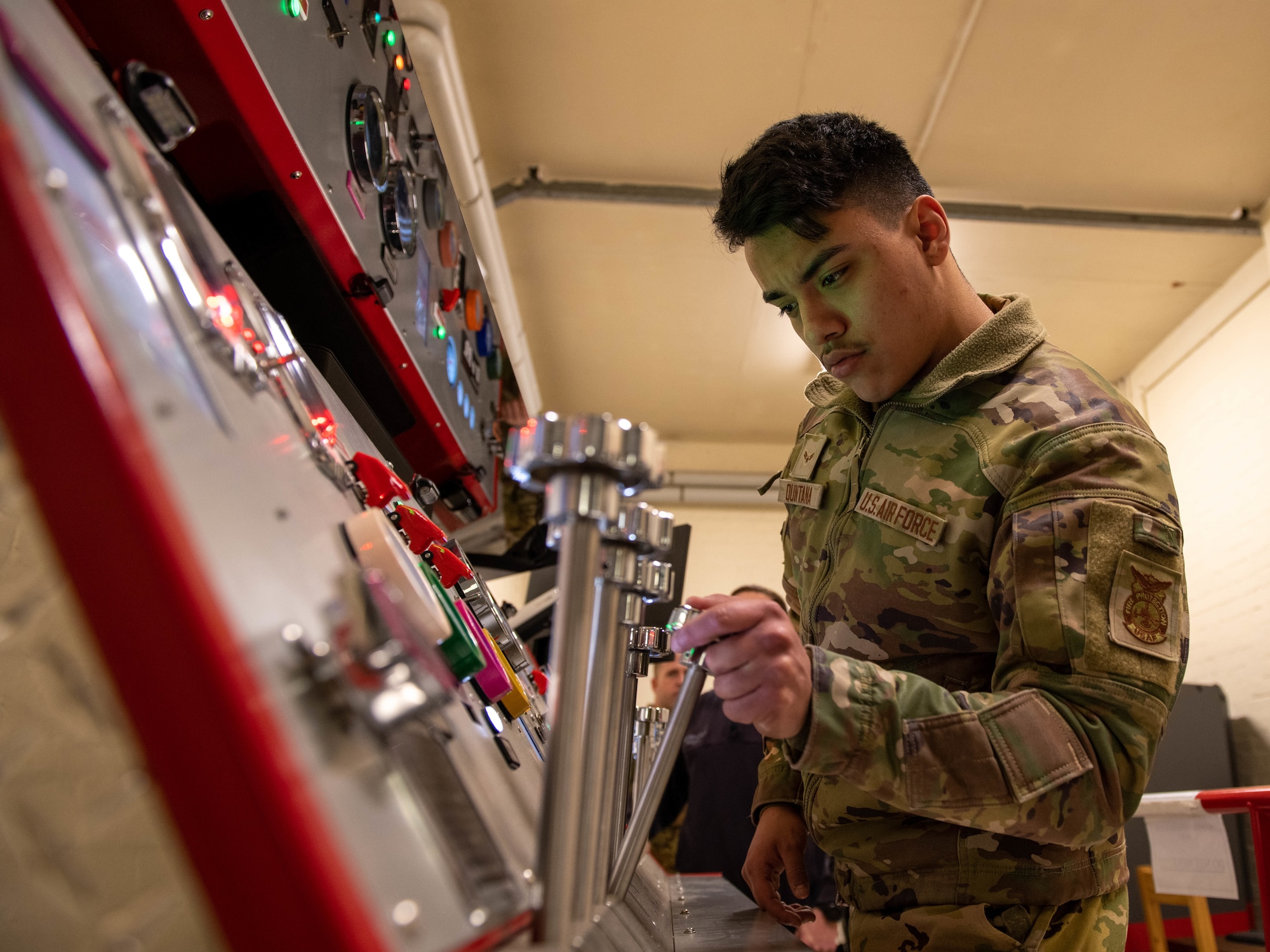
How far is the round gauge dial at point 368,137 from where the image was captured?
3.63 feet

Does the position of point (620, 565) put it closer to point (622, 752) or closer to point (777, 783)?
point (622, 752)

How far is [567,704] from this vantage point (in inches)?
14.8

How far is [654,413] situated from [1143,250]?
9.68 feet

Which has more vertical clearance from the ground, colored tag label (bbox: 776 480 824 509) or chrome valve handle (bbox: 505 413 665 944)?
colored tag label (bbox: 776 480 824 509)

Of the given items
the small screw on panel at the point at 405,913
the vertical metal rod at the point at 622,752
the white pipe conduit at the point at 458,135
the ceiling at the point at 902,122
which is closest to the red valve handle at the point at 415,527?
the vertical metal rod at the point at 622,752

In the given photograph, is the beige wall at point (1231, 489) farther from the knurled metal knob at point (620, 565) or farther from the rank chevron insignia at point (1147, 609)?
the knurled metal knob at point (620, 565)

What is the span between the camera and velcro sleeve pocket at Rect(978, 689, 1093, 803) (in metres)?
0.63

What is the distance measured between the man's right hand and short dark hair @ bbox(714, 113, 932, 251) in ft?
2.45

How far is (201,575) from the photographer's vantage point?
0.28m

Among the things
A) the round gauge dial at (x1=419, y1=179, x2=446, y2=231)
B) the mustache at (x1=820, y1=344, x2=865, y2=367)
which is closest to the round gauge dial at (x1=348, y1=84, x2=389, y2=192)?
the round gauge dial at (x1=419, y1=179, x2=446, y2=231)

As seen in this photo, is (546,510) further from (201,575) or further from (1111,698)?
(1111,698)

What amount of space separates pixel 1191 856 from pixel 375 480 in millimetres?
2192

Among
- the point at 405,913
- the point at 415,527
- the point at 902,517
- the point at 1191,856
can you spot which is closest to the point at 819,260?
the point at 902,517

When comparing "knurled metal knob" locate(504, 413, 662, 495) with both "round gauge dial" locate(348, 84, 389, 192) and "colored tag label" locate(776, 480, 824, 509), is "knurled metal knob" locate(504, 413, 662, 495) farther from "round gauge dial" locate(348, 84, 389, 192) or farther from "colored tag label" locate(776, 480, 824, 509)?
"round gauge dial" locate(348, 84, 389, 192)
